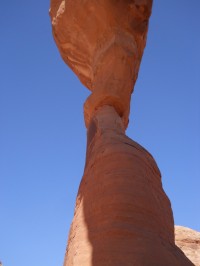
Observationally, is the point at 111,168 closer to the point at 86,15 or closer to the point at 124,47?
the point at 124,47

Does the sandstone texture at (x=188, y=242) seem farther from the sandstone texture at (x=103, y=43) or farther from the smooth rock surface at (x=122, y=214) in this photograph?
the smooth rock surface at (x=122, y=214)

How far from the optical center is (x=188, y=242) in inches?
395

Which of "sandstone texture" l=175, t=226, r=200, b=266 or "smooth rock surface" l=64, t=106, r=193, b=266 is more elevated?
"sandstone texture" l=175, t=226, r=200, b=266

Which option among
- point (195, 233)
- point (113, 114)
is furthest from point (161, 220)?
point (195, 233)

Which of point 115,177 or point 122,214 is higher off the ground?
point 115,177

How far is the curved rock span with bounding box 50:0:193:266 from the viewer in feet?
10.8

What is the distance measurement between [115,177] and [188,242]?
6911 mm

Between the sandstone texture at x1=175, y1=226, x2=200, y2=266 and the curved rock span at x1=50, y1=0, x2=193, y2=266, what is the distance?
4668 mm

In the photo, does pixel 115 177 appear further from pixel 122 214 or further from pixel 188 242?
pixel 188 242

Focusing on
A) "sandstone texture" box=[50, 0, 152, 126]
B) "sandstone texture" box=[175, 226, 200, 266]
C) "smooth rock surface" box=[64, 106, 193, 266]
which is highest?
"sandstone texture" box=[50, 0, 152, 126]

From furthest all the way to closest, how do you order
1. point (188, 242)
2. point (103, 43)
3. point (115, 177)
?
point (188, 242), point (103, 43), point (115, 177)

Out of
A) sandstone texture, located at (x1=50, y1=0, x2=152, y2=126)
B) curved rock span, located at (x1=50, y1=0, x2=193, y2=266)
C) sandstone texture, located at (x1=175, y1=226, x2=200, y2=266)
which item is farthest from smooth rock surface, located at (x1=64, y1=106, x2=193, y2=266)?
sandstone texture, located at (x1=175, y1=226, x2=200, y2=266)

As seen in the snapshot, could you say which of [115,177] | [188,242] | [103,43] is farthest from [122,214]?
[188,242]

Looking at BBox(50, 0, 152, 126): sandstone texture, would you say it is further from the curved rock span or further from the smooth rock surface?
the smooth rock surface
